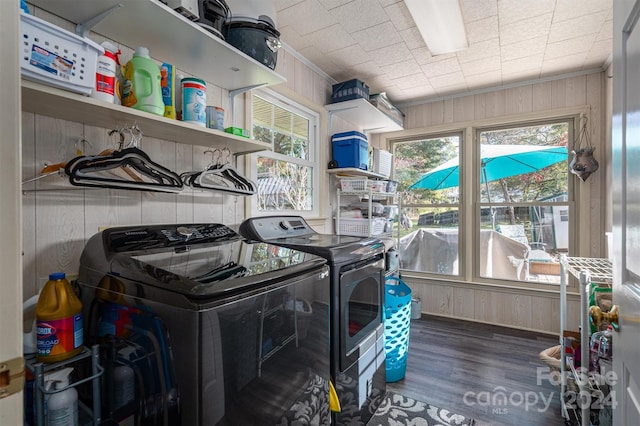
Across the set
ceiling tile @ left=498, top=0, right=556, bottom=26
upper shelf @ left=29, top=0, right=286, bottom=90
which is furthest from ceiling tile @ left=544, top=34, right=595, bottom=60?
upper shelf @ left=29, top=0, right=286, bottom=90

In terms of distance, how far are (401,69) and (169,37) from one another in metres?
2.11

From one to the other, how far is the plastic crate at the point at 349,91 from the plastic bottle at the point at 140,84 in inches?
72.0

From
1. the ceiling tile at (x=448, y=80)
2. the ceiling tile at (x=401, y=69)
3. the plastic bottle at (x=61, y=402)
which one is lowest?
the plastic bottle at (x=61, y=402)

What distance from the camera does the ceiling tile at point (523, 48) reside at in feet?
7.66

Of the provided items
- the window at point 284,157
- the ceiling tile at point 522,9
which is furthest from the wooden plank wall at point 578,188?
the window at point 284,157

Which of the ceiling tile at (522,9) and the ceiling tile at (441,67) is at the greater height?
the ceiling tile at (441,67)

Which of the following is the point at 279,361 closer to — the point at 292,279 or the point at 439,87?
the point at 292,279

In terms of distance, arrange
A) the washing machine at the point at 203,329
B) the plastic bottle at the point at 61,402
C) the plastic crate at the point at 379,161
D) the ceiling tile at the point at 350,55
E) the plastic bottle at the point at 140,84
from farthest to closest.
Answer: the plastic crate at the point at 379,161
the ceiling tile at the point at 350,55
the plastic bottle at the point at 140,84
the plastic bottle at the point at 61,402
the washing machine at the point at 203,329

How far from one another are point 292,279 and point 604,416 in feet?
5.64

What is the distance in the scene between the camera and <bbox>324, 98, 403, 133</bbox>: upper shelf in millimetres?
2785

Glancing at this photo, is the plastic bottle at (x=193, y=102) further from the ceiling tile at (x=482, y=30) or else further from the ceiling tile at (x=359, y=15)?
the ceiling tile at (x=482, y=30)

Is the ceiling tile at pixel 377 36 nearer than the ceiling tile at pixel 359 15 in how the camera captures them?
No

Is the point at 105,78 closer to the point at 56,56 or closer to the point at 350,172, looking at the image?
the point at 56,56

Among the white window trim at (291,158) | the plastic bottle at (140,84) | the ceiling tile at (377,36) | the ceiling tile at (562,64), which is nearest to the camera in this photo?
the plastic bottle at (140,84)
